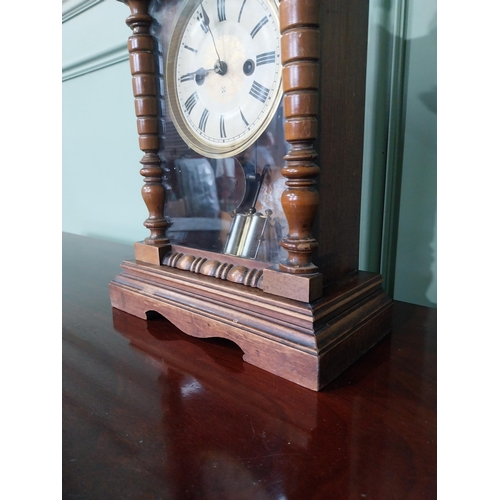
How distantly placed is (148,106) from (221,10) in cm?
18

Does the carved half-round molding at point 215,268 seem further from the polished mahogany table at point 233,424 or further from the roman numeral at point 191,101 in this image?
the roman numeral at point 191,101

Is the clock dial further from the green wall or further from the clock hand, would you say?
the green wall

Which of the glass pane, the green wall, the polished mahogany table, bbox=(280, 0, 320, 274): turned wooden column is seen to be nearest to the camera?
the polished mahogany table

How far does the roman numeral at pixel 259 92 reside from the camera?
489mm

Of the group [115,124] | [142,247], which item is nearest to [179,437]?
[142,247]

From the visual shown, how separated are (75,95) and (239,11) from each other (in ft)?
3.65

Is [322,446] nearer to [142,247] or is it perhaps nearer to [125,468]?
[125,468]

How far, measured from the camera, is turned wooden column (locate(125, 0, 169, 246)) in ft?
1.93

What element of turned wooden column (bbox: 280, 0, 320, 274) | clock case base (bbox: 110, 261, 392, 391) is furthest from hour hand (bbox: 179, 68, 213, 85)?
clock case base (bbox: 110, 261, 392, 391)

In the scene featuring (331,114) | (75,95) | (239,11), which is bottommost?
(331,114)

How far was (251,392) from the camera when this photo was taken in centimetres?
41

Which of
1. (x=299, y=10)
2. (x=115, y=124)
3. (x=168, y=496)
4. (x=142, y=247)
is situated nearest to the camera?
(x=168, y=496)

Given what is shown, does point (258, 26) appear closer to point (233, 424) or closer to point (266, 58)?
point (266, 58)

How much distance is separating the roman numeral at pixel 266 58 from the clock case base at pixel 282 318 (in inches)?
10.8
